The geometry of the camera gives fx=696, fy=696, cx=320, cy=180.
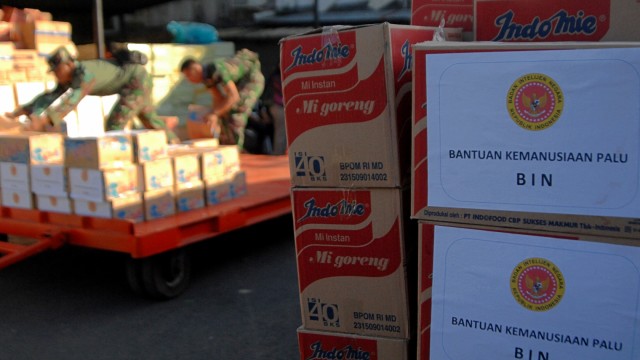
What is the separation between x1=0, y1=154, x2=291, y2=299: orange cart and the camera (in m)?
4.58

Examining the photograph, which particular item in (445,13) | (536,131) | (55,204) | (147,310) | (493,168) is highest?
(445,13)

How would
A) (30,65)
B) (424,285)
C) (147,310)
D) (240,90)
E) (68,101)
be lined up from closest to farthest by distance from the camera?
(424,285) → (147,310) → (68,101) → (240,90) → (30,65)

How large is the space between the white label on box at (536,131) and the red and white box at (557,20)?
70 cm

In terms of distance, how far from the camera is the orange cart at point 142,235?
4.58 m

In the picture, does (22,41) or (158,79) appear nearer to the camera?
(22,41)

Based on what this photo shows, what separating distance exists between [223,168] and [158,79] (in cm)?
683

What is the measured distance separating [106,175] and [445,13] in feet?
8.90

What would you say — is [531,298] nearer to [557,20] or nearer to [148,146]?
[557,20]

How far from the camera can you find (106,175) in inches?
188

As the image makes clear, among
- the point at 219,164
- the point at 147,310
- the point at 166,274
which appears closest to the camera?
the point at 147,310

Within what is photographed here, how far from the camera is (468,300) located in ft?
6.97

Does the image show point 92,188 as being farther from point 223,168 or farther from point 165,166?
point 223,168

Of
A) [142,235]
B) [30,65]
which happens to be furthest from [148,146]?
[30,65]

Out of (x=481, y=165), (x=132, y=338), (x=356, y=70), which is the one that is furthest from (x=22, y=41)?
(x=481, y=165)
